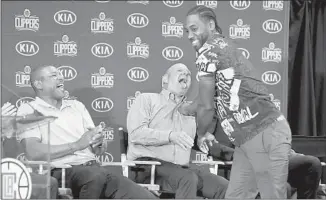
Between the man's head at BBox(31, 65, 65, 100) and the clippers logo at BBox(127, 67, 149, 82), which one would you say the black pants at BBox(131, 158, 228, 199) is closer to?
the man's head at BBox(31, 65, 65, 100)

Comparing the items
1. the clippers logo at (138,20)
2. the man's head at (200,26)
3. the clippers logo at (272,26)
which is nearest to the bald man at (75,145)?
the clippers logo at (138,20)

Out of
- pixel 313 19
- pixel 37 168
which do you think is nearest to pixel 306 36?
pixel 313 19

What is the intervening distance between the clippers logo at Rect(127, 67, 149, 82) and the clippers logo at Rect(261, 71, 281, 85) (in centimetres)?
123

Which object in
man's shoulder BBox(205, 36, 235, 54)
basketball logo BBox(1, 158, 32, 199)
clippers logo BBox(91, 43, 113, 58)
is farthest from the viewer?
clippers logo BBox(91, 43, 113, 58)

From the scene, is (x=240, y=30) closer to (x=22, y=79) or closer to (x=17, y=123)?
(x=22, y=79)

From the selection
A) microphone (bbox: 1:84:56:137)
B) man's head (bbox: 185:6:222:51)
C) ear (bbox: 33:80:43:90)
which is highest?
man's head (bbox: 185:6:222:51)

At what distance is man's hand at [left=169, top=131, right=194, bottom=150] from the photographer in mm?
4699

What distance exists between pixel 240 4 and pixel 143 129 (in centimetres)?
188

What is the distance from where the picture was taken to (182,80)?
5.39 m

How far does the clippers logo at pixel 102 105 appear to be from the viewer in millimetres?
5922

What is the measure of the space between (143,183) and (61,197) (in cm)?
73

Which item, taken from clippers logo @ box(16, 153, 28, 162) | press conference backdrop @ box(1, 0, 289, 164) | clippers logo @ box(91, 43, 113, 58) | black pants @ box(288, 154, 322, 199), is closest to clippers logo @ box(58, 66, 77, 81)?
press conference backdrop @ box(1, 0, 289, 164)

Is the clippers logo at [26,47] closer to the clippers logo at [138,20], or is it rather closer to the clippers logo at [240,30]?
the clippers logo at [138,20]

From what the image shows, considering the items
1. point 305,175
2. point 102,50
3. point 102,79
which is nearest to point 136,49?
point 102,50
